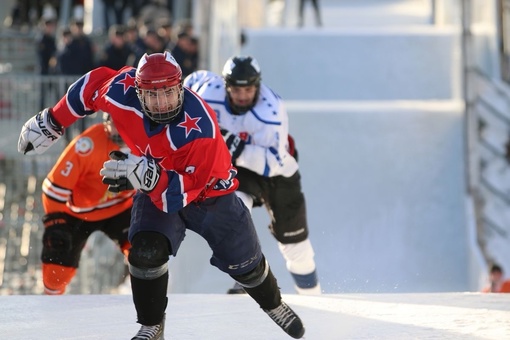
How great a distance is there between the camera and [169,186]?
566 cm

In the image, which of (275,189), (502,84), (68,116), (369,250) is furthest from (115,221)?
(502,84)

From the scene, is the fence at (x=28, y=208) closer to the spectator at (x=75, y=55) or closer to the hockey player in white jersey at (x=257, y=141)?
the spectator at (x=75, y=55)

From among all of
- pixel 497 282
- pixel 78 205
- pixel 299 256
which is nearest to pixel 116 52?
pixel 497 282

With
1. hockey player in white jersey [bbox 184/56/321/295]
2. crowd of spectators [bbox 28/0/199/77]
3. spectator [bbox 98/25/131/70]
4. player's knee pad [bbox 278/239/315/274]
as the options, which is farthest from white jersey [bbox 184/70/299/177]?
spectator [bbox 98/25/131/70]

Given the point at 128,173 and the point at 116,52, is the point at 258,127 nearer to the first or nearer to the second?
the point at 128,173

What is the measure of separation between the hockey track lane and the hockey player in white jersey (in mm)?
1122

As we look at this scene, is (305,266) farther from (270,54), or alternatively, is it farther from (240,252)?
(270,54)

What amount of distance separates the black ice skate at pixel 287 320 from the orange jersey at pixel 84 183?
6.88 feet

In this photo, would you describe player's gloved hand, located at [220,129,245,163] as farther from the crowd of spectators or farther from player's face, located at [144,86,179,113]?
the crowd of spectators

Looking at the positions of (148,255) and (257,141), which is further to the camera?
(257,141)

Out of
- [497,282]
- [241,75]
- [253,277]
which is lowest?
[497,282]

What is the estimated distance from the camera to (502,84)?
13414 millimetres

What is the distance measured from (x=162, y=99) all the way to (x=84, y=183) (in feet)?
8.23

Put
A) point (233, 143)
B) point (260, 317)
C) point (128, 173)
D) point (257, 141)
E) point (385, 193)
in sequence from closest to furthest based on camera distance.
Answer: point (128, 173)
point (260, 317)
point (233, 143)
point (257, 141)
point (385, 193)
